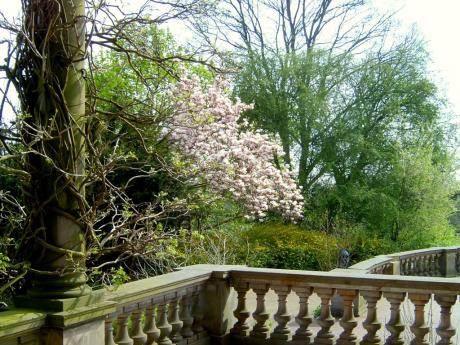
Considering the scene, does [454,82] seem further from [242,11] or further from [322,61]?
[242,11]

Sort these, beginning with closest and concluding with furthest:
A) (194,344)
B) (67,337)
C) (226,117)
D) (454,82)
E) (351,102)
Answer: (67,337), (194,344), (226,117), (351,102), (454,82)

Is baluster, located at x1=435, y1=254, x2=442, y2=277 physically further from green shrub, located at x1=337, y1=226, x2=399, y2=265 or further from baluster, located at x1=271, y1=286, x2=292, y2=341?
baluster, located at x1=271, y1=286, x2=292, y2=341

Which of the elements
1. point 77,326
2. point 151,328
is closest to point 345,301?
point 151,328

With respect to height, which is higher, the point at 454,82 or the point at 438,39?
the point at 438,39

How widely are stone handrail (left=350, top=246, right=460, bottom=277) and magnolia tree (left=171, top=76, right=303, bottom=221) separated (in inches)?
175

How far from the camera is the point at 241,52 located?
81.2 ft

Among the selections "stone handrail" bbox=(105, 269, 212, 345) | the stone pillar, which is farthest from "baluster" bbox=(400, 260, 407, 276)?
the stone pillar

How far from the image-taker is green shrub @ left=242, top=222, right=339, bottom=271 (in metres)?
16.1

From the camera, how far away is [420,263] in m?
13.8

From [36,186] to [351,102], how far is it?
844 inches

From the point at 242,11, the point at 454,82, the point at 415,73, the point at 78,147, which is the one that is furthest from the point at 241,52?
the point at 78,147

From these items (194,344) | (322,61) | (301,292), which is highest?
(322,61)

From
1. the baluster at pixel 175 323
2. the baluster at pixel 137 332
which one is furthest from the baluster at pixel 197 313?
the baluster at pixel 137 332

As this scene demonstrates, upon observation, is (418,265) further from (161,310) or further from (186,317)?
(161,310)
